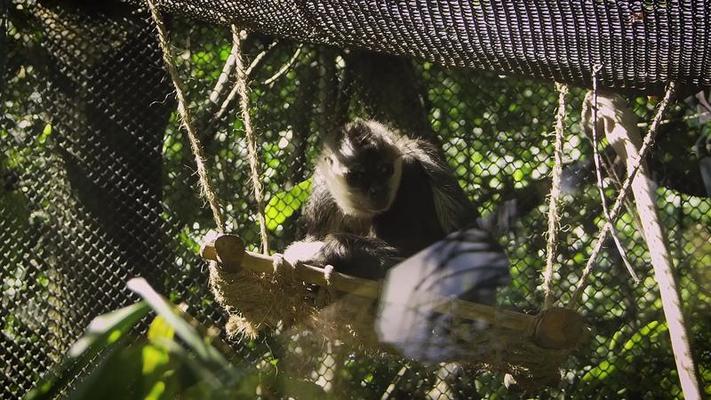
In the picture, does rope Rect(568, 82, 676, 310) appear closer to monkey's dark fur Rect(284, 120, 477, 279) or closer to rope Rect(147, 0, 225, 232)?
monkey's dark fur Rect(284, 120, 477, 279)

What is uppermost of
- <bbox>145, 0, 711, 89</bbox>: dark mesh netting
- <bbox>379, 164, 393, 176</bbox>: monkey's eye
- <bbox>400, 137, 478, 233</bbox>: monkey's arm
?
<bbox>145, 0, 711, 89</bbox>: dark mesh netting

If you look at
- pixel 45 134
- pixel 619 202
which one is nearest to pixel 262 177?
pixel 45 134

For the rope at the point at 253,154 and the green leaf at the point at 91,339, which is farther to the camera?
the rope at the point at 253,154

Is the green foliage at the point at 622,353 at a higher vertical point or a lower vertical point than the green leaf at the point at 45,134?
lower

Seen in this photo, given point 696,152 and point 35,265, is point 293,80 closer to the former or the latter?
point 35,265

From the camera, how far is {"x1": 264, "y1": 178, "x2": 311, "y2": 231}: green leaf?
246cm

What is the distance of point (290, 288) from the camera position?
1.56m

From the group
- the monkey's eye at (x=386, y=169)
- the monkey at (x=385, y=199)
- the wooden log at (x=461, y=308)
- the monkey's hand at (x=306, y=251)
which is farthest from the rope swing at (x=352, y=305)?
the monkey's eye at (x=386, y=169)

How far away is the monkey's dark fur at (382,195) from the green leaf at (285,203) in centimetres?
7

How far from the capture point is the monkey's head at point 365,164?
217 cm

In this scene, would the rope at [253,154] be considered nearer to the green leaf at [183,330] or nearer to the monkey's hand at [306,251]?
the monkey's hand at [306,251]

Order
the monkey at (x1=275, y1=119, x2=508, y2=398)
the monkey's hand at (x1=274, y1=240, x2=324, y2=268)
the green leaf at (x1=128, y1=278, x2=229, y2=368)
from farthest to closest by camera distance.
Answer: the monkey at (x1=275, y1=119, x2=508, y2=398) → the monkey's hand at (x1=274, y1=240, x2=324, y2=268) → the green leaf at (x1=128, y1=278, x2=229, y2=368)

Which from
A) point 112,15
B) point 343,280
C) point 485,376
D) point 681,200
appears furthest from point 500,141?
point 112,15

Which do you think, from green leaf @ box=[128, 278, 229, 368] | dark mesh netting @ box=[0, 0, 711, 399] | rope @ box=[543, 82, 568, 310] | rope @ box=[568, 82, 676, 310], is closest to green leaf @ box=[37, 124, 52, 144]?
dark mesh netting @ box=[0, 0, 711, 399]
